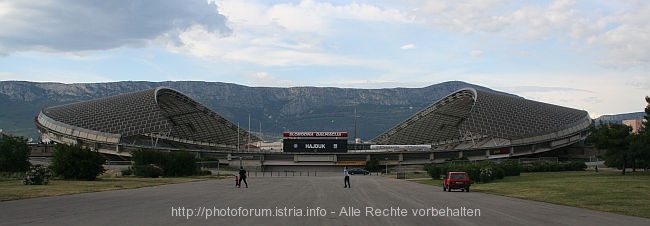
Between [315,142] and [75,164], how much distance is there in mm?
71346

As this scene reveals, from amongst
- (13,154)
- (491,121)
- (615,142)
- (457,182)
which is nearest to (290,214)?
(457,182)

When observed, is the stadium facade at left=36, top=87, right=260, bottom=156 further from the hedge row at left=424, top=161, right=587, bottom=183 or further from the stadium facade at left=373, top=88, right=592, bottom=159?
the hedge row at left=424, top=161, right=587, bottom=183

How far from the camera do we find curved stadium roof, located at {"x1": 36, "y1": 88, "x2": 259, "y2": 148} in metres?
116

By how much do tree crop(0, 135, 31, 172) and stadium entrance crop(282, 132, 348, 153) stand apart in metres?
64.8

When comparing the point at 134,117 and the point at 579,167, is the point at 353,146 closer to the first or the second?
the point at 134,117

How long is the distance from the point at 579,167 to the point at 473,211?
200 ft

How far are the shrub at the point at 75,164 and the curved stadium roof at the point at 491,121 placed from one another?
87620mm

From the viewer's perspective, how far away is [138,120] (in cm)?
11988

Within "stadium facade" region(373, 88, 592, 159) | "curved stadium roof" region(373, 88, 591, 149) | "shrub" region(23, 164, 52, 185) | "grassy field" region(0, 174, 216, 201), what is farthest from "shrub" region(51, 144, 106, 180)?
"curved stadium roof" region(373, 88, 591, 149)

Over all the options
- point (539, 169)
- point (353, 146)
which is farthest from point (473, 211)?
point (353, 146)

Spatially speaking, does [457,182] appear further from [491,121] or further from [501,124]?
[501,124]

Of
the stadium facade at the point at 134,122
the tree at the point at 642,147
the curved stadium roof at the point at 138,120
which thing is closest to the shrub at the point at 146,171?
the stadium facade at the point at 134,122

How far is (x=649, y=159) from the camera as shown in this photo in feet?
191

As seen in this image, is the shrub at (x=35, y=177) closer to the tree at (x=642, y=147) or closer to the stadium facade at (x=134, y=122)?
the tree at (x=642, y=147)
